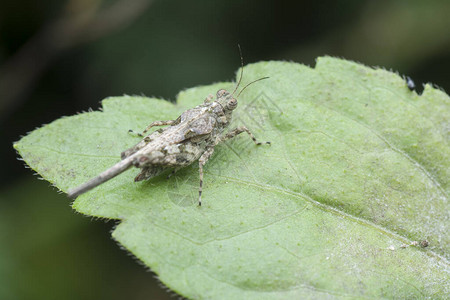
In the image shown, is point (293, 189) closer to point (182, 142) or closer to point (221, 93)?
→ point (182, 142)

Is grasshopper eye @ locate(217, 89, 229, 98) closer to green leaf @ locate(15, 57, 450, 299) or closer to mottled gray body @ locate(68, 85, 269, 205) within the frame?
mottled gray body @ locate(68, 85, 269, 205)

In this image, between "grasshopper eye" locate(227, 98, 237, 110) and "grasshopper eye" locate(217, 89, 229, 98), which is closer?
"grasshopper eye" locate(227, 98, 237, 110)


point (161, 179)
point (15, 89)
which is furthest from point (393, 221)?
point (15, 89)

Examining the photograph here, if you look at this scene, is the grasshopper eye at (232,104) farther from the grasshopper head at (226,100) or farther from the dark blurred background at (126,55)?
the dark blurred background at (126,55)

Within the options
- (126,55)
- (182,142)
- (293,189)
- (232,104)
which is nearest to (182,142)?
(182,142)

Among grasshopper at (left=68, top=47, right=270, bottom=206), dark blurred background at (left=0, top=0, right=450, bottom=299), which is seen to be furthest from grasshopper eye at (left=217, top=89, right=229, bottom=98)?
dark blurred background at (left=0, top=0, right=450, bottom=299)

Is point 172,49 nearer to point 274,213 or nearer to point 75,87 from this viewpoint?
point 75,87

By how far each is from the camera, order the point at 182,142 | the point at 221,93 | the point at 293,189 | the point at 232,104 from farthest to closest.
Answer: the point at 221,93, the point at 232,104, the point at 182,142, the point at 293,189
